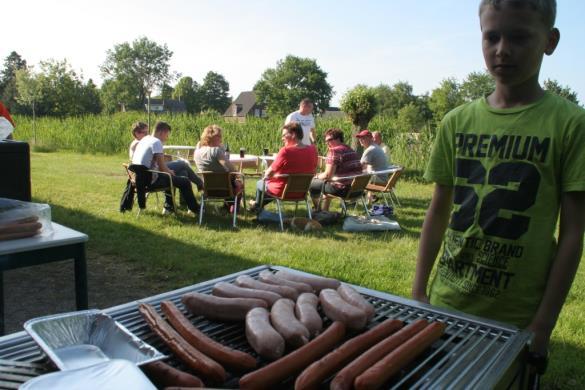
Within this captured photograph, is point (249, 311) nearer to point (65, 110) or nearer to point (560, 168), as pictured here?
point (560, 168)

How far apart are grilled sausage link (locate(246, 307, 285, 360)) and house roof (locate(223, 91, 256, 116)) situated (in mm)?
89723

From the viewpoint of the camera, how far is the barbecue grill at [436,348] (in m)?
1.22

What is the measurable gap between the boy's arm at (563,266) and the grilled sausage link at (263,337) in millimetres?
933

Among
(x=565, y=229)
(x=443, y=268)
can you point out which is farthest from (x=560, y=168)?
(x=443, y=268)

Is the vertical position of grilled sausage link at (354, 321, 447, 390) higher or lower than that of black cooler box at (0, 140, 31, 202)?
lower

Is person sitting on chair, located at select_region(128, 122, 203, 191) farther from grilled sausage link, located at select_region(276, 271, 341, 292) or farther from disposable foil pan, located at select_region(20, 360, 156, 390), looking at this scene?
disposable foil pan, located at select_region(20, 360, 156, 390)

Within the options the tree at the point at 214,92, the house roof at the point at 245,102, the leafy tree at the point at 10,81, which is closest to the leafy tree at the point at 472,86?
the house roof at the point at 245,102

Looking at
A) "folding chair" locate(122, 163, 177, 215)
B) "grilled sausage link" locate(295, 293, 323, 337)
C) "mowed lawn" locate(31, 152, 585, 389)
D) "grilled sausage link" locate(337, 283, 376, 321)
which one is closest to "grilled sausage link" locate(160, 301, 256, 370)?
"grilled sausage link" locate(295, 293, 323, 337)

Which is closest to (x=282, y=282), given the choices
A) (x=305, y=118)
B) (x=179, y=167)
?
(x=179, y=167)

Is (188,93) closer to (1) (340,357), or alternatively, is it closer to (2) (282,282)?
(2) (282,282)

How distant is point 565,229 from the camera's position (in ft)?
5.26

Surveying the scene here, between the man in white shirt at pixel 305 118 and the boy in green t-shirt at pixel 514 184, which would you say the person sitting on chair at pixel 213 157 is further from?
the boy in green t-shirt at pixel 514 184

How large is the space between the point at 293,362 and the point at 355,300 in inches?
18.3

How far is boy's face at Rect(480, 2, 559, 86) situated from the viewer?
1.56 meters
